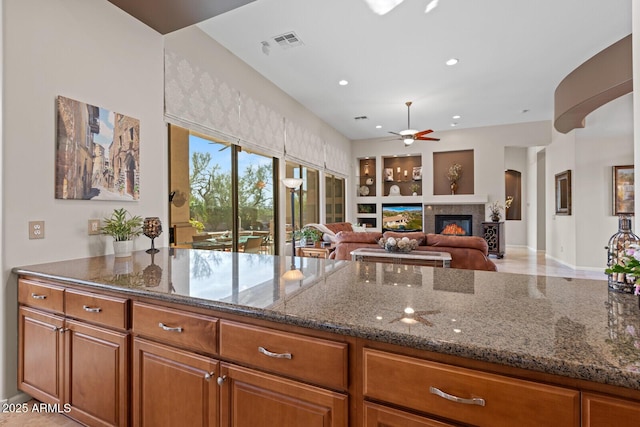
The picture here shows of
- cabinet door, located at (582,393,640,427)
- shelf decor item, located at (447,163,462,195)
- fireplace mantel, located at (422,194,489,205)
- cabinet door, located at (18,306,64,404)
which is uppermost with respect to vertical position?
shelf decor item, located at (447,163,462,195)

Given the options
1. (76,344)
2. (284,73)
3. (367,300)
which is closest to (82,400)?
(76,344)

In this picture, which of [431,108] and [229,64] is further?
[431,108]

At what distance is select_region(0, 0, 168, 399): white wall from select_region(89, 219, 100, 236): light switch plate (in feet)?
0.12

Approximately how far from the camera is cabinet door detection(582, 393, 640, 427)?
2.29ft

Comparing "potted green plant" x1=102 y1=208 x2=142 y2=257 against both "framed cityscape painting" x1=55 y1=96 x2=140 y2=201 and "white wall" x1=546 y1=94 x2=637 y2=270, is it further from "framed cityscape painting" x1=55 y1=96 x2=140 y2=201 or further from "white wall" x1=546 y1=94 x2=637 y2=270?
"white wall" x1=546 y1=94 x2=637 y2=270

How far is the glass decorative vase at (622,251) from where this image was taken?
1231mm

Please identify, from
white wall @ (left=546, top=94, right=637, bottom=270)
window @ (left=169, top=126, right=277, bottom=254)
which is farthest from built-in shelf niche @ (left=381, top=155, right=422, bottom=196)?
window @ (left=169, top=126, right=277, bottom=254)

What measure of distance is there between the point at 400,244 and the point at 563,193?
5282 millimetres

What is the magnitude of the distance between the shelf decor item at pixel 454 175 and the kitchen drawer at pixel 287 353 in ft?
27.9

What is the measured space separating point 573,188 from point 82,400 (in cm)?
822

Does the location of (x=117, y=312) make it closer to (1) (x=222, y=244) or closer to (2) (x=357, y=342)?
(2) (x=357, y=342)

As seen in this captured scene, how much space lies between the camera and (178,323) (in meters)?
1.33

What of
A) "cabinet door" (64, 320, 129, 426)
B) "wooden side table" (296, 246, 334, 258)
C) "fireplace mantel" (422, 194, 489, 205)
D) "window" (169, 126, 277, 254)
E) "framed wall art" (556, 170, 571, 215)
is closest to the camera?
"cabinet door" (64, 320, 129, 426)

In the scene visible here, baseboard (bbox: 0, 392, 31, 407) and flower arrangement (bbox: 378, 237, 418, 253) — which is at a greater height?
flower arrangement (bbox: 378, 237, 418, 253)
